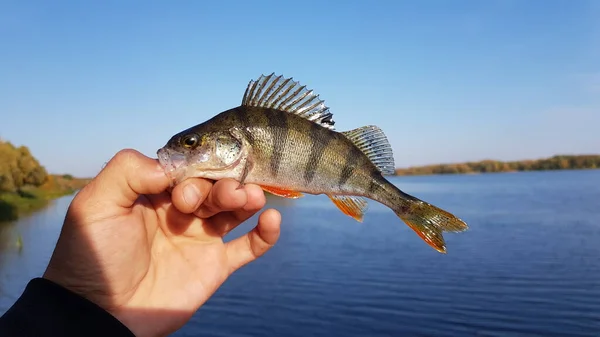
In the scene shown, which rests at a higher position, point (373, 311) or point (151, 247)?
point (151, 247)

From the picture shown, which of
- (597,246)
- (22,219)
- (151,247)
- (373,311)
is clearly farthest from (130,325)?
(22,219)

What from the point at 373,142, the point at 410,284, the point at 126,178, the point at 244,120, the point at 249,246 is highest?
the point at 244,120

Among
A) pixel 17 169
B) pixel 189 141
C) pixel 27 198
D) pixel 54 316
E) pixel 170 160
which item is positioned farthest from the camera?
pixel 27 198

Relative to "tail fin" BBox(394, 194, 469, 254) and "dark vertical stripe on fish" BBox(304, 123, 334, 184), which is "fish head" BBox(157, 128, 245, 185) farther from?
"tail fin" BBox(394, 194, 469, 254)

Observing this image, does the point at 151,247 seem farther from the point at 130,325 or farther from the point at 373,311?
the point at 373,311

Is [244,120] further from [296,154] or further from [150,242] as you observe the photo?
[150,242]

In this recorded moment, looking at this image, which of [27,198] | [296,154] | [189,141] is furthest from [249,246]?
[27,198]

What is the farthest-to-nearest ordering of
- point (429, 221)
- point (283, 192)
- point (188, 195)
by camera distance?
point (429, 221), point (283, 192), point (188, 195)

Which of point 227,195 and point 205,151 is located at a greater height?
point 205,151

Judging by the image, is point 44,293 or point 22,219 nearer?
point 44,293
